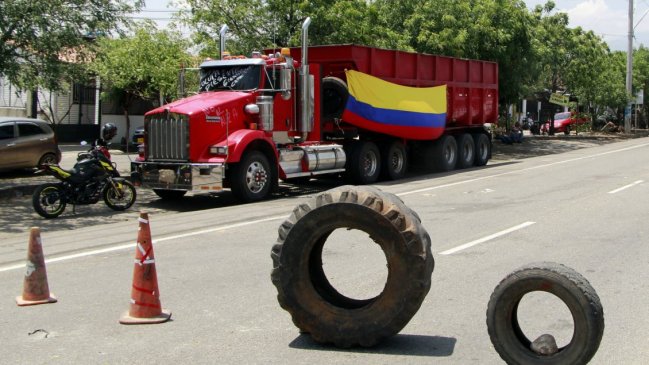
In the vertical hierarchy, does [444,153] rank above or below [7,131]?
below

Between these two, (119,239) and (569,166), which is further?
(569,166)

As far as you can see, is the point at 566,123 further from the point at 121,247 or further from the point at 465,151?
the point at 121,247

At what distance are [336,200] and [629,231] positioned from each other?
22.7 feet

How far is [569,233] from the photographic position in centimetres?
1093

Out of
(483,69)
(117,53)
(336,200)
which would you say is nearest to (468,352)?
(336,200)

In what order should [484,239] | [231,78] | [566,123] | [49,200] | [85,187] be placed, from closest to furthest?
[484,239]
[49,200]
[85,187]
[231,78]
[566,123]

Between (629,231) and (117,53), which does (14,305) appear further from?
(117,53)

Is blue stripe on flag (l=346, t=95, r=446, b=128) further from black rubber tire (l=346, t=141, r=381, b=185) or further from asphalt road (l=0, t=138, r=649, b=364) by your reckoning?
asphalt road (l=0, t=138, r=649, b=364)

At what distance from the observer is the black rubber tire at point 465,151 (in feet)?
80.8

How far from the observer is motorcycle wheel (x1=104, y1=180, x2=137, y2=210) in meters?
14.6

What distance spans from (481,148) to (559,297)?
21417 mm

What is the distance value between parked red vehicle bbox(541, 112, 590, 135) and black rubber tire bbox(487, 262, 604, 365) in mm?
48463

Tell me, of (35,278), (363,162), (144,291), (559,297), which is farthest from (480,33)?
(559,297)

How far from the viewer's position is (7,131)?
19.0 meters
